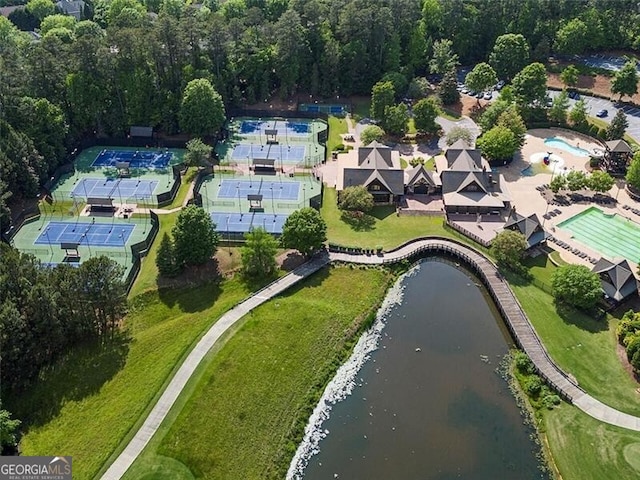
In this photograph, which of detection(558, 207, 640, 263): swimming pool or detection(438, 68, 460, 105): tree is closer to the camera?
detection(558, 207, 640, 263): swimming pool

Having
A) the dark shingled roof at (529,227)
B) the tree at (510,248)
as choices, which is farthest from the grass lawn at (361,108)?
the tree at (510,248)

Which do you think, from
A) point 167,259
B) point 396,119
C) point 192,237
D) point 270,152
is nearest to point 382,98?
point 396,119

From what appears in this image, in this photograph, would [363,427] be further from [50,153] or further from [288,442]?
[50,153]

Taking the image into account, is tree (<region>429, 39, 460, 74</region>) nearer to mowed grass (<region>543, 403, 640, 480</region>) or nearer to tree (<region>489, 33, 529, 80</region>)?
tree (<region>489, 33, 529, 80</region>)

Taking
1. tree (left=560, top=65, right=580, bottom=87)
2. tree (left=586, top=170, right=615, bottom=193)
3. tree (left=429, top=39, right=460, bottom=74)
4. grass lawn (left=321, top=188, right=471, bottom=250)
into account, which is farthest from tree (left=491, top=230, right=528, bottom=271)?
tree (left=560, top=65, right=580, bottom=87)

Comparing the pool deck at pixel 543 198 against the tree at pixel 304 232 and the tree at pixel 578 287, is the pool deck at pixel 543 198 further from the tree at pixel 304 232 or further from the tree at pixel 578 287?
the tree at pixel 304 232

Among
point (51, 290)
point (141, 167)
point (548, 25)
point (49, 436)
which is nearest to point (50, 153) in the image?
point (141, 167)

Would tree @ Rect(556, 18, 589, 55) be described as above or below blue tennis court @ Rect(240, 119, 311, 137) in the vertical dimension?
above
